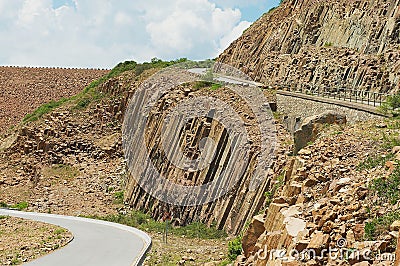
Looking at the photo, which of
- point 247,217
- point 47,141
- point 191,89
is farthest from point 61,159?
point 247,217

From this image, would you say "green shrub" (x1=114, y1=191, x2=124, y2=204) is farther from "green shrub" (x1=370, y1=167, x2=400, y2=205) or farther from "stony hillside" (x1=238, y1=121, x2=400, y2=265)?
"green shrub" (x1=370, y1=167, x2=400, y2=205)

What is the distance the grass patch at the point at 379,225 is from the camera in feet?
28.6

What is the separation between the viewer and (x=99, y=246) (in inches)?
861

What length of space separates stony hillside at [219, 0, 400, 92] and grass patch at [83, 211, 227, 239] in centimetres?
971

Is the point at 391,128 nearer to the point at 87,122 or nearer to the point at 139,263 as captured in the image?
the point at 139,263

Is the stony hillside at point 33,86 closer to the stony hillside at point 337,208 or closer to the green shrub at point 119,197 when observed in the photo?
the green shrub at point 119,197

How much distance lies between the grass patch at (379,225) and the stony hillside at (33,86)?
57684mm

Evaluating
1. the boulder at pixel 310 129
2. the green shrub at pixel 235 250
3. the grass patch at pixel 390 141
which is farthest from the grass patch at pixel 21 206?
the grass patch at pixel 390 141

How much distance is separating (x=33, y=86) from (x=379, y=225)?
213 feet

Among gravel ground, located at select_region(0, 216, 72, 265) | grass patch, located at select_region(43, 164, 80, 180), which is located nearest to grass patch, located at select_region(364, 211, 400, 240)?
gravel ground, located at select_region(0, 216, 72, 265)

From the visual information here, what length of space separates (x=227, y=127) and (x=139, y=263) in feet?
29.2

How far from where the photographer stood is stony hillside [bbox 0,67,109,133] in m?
65.1

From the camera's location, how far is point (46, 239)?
23.4 m

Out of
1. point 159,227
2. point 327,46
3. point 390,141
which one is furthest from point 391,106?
point 327,46
